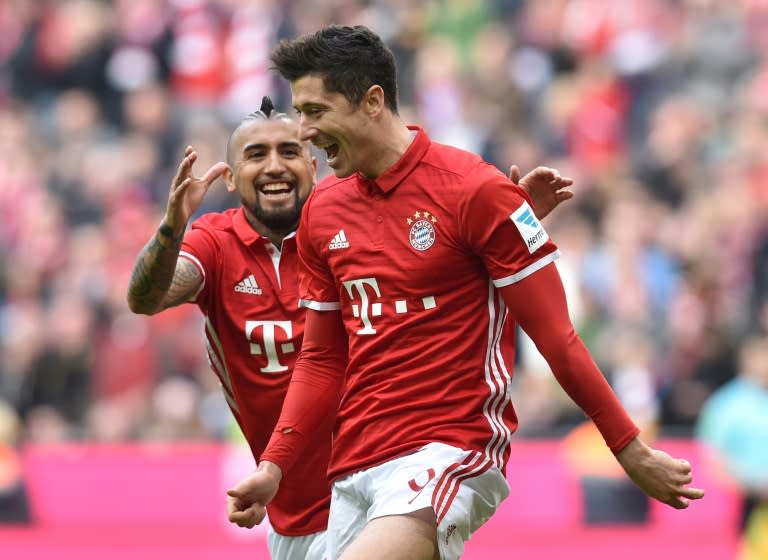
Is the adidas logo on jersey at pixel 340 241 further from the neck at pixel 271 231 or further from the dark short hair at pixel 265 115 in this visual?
the dark short hair at pixel 265 115

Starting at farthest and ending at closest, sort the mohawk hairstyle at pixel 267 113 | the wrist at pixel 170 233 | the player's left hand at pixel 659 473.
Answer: the mohawk hairstyle at pixel 267 113 < the wrist at pixel 170 233 < the player's left hand at pixel 659 473

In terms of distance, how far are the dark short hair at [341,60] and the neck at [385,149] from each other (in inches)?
3.1

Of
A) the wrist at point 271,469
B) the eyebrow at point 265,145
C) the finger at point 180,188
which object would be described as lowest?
the wrist at point 271,469

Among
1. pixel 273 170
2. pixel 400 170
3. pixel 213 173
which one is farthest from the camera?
pixel 273 170

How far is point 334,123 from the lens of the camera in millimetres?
5176

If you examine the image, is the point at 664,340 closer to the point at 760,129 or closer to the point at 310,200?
the point at 760,129

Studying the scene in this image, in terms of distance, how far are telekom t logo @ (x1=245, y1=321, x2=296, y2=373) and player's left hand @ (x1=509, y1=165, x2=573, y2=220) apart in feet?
3.72

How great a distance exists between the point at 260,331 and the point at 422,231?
3.96 ft

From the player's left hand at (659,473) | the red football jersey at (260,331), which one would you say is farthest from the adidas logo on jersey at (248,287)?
the player's left hand at (659,473)

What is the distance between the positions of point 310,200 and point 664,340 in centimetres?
660

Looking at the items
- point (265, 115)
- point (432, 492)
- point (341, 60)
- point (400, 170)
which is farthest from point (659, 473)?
point (265, 115)

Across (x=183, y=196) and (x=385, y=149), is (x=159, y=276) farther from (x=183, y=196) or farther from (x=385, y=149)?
(x=385, y=149)

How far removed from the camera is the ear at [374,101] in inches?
205

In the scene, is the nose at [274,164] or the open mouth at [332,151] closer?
the open mouth at [332,151]
